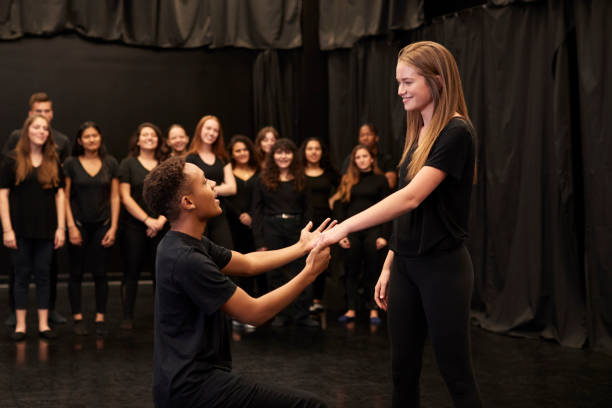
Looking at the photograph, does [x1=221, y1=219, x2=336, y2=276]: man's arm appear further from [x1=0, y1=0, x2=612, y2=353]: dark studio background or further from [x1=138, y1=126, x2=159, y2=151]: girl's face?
[x1=138, y1=126, x2=159, y2=151]: girl's face

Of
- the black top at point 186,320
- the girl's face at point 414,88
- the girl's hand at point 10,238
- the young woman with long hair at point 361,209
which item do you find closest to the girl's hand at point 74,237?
the girl's hand at point 10,238

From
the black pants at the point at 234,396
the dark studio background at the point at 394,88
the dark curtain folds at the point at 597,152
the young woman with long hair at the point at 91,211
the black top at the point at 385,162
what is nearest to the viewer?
the black pants at the point at 234,396

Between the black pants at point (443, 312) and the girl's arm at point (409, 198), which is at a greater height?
the girl's arm at point (409, 198)

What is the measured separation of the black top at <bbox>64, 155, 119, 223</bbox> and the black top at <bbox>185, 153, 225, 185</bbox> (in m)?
0.61

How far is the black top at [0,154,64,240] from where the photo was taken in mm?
4738

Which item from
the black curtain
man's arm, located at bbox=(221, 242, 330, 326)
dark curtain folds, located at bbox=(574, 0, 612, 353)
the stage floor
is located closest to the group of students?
the stage floor

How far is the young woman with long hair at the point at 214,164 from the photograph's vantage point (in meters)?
5.05

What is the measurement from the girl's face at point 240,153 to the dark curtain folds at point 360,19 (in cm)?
174

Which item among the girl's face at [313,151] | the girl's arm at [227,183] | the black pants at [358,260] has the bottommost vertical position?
the black pants at [358,260]

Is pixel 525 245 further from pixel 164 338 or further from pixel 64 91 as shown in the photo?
pixel 64 91

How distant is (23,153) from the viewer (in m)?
4.77

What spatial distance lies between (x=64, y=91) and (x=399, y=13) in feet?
11.4

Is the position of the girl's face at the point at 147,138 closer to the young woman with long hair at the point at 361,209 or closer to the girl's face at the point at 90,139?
the girl's face at the point at 90,139

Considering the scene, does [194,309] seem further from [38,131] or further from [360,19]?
[360,19]
